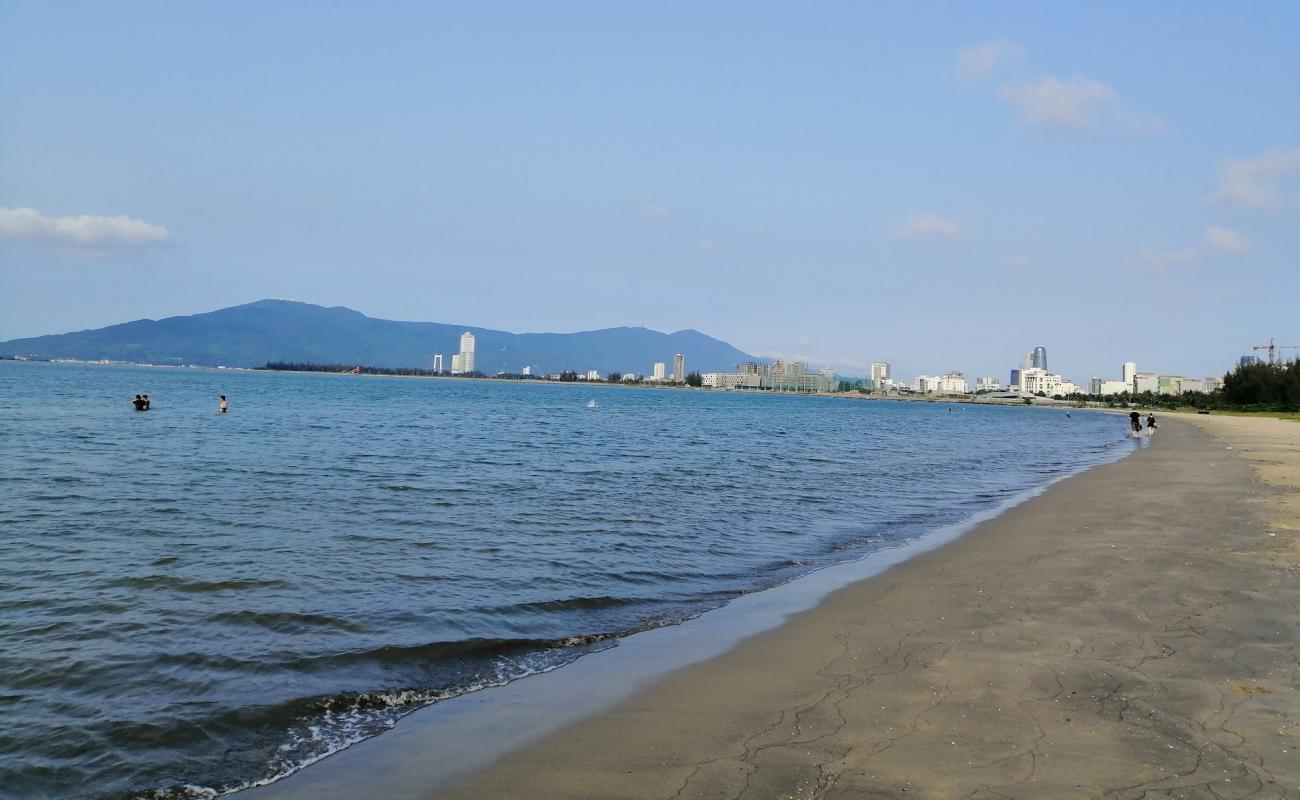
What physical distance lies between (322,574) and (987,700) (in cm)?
879

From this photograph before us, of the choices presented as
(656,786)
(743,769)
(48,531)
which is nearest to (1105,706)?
(743,769)

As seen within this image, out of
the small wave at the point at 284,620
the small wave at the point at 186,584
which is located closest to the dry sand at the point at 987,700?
the small wave at the point at 284,620

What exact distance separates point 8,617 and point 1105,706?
1076 cm

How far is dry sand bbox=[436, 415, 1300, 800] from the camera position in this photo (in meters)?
5.04

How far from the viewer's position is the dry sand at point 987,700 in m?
5.04

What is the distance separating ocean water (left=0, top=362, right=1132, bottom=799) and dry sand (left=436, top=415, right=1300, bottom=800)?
1851 mm

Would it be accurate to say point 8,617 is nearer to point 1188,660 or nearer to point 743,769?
point 743,769

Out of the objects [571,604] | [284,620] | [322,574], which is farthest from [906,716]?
[322,574]

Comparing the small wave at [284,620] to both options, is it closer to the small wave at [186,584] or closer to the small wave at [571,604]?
the small wave at [186,584]

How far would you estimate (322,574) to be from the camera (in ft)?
37.6

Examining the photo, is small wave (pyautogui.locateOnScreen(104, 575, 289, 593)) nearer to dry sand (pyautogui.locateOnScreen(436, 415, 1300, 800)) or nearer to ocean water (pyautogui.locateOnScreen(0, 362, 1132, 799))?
ocean water (pyautogui.locateOnScreen(0, 362, 1132, 799))

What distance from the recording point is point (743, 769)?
5.25 metres

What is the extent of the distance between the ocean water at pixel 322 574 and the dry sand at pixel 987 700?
185cm

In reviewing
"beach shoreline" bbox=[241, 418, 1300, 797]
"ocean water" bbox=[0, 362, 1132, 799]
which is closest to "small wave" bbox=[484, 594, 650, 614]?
"ocean water" bbox=[0, 362, 1132, 799]
